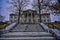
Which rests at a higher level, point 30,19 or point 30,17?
point 30,17

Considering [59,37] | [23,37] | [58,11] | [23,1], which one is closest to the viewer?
[59,37]

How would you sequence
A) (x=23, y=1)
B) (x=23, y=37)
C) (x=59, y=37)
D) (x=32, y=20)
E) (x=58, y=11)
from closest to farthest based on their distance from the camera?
1. (x=59, y=37)
2. (x=23, y=37)
3. (x=58, y=11)
4. (x=32, y=20)
5. (x=23, y=1)

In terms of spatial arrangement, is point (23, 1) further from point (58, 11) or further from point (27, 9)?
point (58, 11)

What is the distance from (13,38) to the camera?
2.75 m

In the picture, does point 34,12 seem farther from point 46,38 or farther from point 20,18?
point 46,38

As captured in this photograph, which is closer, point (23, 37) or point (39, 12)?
point (23, 37)

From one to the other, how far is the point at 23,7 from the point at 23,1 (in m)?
0.34

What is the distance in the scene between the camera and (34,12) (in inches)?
301

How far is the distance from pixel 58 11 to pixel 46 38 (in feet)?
3.02

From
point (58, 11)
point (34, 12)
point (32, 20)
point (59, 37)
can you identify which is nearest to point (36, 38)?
point (59, 37)

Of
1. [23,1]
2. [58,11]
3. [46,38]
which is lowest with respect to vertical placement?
[46,38]

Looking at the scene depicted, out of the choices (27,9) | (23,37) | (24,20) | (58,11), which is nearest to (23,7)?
(27,9)

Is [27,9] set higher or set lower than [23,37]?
higher

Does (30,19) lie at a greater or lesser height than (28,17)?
lesser
